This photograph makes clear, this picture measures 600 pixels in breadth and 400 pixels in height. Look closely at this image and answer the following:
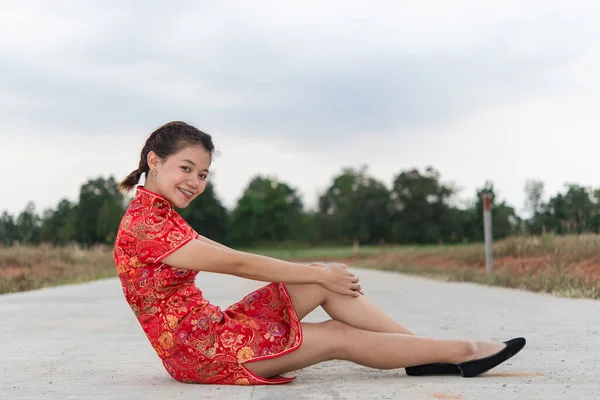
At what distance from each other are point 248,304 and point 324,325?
0.37 m

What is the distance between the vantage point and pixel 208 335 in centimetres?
347

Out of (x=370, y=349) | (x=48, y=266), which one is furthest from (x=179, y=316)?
(x=48, y=266)

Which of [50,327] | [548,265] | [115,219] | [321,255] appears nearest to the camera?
[50,327]

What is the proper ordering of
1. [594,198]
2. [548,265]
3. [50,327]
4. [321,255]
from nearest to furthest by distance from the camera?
[50,327]
[548,265]
[594,198]
[321,255]

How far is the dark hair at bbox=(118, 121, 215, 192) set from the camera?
3561mm

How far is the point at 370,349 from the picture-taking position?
365 cm

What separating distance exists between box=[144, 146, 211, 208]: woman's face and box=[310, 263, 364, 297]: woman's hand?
685 millimetres

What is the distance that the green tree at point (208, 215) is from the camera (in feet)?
229

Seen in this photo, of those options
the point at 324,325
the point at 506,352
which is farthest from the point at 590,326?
the point at 324,325

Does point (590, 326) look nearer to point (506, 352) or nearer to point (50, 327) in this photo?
point (506, 352)

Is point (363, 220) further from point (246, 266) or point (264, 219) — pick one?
point (246, 266)

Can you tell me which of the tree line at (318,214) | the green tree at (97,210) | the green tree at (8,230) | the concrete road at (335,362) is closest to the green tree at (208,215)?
the tree line at (318,214)

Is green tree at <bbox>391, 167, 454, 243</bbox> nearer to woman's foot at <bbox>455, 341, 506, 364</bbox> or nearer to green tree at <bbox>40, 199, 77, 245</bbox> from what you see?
green tree at <bbox>40, 199, 77, 245</bbox>

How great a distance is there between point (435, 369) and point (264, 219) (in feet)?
254
